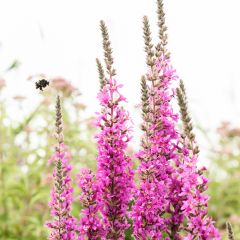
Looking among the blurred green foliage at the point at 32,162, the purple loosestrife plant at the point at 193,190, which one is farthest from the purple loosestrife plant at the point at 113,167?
the blurred green foliage at the point at 32,162

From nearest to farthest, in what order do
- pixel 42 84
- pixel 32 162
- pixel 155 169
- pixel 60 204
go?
pixel 155 169
pixel 60 204
pixel 42 84
pixel 32 162

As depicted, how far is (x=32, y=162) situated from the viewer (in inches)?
253

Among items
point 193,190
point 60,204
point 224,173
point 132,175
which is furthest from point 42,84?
point 224,173

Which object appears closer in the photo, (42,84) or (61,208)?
→ (61,208)

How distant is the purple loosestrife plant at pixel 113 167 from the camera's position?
2.67m

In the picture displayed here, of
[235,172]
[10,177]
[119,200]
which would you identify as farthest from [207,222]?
[235,172]

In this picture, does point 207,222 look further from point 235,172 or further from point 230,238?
point 235,172

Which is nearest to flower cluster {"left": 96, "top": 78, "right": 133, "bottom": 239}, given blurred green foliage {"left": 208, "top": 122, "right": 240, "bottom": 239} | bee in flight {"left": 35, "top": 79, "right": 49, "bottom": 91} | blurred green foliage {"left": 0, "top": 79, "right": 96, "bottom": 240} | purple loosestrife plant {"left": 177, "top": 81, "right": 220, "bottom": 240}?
purple loosestrife plant {"left": 177, "top": 81, "right": 220, "bottom": 240}

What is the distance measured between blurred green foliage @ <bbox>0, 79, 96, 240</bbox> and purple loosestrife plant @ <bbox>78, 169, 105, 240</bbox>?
113 inches

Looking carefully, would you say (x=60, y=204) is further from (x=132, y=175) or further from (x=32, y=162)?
(x=32, y=162)

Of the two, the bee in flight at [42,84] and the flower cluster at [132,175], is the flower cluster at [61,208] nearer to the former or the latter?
the flower cluster at [132,175]

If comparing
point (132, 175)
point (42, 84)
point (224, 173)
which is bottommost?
point (132, 175)

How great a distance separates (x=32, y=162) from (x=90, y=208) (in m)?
3.78

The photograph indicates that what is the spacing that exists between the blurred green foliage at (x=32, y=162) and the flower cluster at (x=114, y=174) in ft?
9.42
